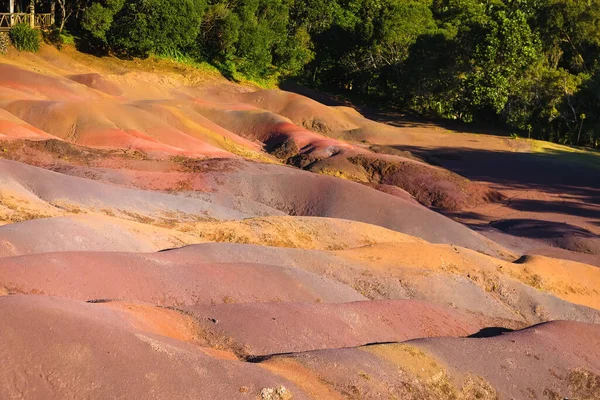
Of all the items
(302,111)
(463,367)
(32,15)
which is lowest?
(302,111)

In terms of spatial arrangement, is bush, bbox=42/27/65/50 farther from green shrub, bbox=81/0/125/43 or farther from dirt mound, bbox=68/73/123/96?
dirt mound, bbox=68/73/123/96

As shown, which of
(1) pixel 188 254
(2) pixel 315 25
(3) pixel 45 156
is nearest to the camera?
(1) pixel 188 254

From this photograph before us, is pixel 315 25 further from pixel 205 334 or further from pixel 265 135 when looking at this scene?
pixel 205 334

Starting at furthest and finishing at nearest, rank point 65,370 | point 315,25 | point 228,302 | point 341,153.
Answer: point 315,25, point 341,153, point 228,302, point 65,370

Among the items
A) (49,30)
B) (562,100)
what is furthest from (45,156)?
(562,100)

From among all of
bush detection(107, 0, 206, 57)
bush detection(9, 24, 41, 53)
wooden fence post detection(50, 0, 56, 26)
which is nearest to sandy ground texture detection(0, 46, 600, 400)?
bush detection(9, 24, 41, 53)

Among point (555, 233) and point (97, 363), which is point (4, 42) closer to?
point (555, 233)

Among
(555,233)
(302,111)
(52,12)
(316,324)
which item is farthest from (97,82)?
(316,324)
